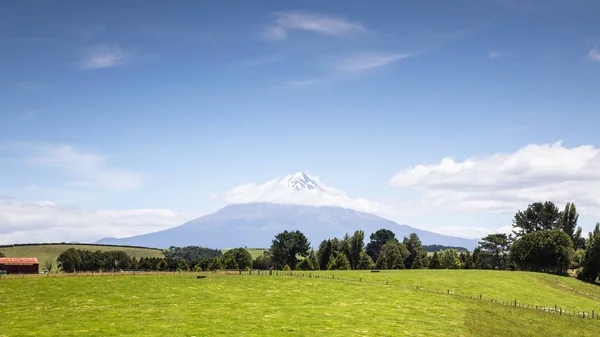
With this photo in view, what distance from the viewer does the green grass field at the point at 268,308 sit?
49125 mm

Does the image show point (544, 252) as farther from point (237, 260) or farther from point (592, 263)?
point (237, 260)

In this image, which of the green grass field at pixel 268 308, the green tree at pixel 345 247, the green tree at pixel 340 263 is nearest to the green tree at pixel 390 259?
the green tree at pixel 345 247

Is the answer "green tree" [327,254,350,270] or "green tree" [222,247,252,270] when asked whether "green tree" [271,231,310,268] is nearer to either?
"green tree" [222,247,252,270]

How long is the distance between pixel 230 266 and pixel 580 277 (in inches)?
4536

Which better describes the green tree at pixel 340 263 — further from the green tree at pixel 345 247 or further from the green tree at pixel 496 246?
the green tree at pixel 496 246

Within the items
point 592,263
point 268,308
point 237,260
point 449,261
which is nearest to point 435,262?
point 449,261

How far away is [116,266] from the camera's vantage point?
19788 cm

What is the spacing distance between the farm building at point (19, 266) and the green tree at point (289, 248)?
274ft

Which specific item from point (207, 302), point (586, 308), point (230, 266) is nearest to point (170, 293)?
point (207, 302)

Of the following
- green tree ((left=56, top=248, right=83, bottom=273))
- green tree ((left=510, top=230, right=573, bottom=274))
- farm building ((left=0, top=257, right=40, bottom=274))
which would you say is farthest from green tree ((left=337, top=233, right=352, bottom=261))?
green tree ((left=56, top=248, right=83, bottom=273))

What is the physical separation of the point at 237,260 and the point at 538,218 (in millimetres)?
120343

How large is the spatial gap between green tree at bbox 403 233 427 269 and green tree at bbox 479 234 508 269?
23.4 meters

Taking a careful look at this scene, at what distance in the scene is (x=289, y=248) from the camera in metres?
182

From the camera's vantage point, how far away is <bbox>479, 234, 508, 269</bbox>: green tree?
171 meters
